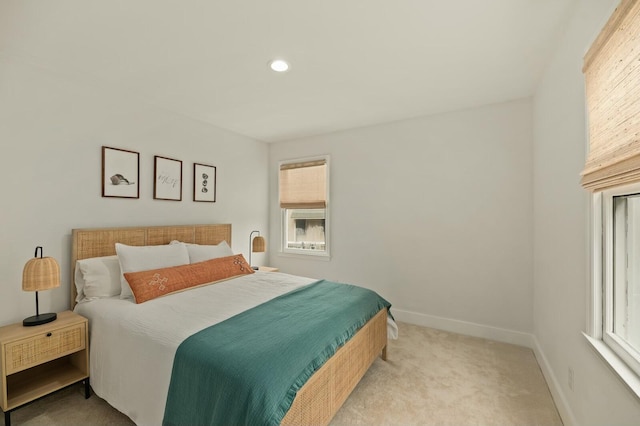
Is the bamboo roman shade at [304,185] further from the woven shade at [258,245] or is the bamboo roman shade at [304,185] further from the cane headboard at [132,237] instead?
the cane headboard at [132,237]

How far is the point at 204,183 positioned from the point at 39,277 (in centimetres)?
196

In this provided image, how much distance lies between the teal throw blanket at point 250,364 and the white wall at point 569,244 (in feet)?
4.24

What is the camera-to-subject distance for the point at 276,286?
8.81ft

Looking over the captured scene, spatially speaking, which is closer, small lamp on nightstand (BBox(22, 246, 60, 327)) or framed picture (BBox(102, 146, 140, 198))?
small lamp on nightstand (BBox(22, 246, 60, 327))

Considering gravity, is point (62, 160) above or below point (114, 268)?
above

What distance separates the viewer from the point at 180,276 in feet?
8.33

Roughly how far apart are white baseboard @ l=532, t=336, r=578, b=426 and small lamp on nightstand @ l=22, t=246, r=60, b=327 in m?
3.51

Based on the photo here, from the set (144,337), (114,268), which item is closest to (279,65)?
(144,337)

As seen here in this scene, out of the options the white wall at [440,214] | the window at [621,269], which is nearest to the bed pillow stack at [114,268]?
the white wall at [440,214]

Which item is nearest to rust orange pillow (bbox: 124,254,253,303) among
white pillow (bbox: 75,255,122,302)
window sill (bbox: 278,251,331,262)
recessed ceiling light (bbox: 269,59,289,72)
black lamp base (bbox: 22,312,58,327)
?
white pillow (bbox: 75,255,122,302)

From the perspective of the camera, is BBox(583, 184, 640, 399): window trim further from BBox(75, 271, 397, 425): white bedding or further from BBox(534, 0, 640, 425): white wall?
BBox(75, 271, 397, 425): white bedding

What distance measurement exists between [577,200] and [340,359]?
5.67 feet

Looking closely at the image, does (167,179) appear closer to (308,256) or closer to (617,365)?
(308,256)

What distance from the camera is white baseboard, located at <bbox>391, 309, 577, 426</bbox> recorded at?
185cm
